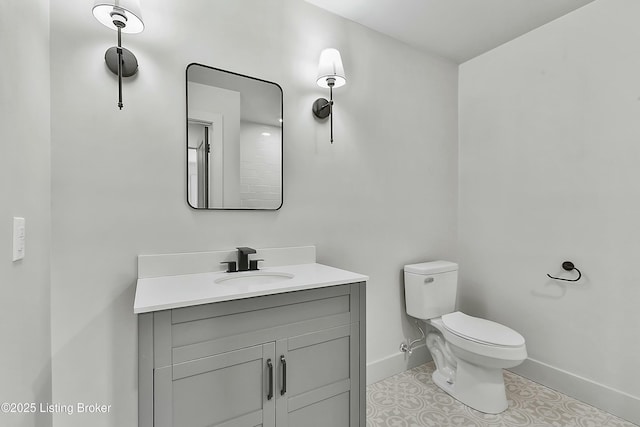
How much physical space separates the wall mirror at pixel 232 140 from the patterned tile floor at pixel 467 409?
1.40 m

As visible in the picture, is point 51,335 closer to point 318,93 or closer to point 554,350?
point 318,93

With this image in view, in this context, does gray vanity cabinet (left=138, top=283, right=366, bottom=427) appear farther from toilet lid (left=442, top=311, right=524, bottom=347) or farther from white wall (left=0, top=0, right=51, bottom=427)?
toilet lid (left=442, top=311, right=524, bottom=347)

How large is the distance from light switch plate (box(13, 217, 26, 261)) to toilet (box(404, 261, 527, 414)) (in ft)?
6.69

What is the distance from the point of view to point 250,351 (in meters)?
1.21

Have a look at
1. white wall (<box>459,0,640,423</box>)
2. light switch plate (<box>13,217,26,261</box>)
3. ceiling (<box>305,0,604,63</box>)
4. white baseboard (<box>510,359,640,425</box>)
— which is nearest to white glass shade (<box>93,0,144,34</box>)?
light switch plate (<box>13,217,26,261</box>)

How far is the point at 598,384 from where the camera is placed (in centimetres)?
193

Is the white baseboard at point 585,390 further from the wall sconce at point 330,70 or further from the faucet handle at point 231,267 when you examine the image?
the wall sconce at point 330,70

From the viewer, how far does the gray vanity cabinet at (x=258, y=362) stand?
3.47ft

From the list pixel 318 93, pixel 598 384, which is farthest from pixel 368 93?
pixel 598 384

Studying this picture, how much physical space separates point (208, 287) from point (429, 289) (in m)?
1.57

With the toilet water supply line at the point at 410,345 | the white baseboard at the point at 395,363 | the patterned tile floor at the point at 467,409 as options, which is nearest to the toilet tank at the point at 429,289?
the toilet water supply line at the point at 410,345

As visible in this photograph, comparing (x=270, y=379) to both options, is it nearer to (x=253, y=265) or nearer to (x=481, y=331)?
Answer: (x=253, y=265)

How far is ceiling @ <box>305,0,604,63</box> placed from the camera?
1948mm

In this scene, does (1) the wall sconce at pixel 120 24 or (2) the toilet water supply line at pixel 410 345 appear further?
(2) the toilet water supply line at pixel 410 345
